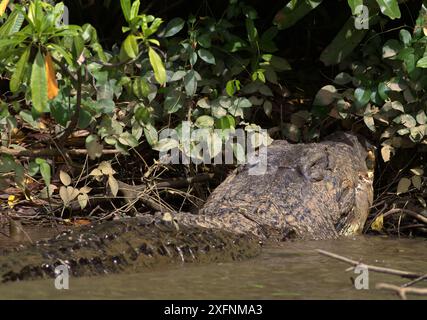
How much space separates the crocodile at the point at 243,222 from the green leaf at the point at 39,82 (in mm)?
638

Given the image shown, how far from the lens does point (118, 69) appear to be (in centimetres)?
492

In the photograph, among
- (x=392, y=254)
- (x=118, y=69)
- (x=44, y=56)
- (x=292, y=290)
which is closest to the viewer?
(x=292, y=290)

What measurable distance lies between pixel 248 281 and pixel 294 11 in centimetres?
215

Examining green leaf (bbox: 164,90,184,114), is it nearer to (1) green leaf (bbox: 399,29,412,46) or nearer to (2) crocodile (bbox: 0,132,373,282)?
(2) crocodile (bbox: 0,132,373,282)

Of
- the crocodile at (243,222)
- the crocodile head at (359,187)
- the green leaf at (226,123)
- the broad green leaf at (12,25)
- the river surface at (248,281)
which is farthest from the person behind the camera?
the green leaf at (226,123)

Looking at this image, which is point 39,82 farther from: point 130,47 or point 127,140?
point 127,140

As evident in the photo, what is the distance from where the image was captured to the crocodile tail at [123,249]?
3660 mm

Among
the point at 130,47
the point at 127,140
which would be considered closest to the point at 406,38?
the point at 127,140

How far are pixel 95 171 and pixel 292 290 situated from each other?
6.66ft

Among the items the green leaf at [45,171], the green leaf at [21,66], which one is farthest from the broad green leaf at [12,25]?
the green leaf at [45,171]

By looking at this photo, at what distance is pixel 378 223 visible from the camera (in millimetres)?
5348

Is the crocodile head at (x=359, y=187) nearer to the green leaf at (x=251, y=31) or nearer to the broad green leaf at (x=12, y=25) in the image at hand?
the green leaf at (x=251, y=31)

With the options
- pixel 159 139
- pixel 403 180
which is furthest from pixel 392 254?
pixel 159 139
